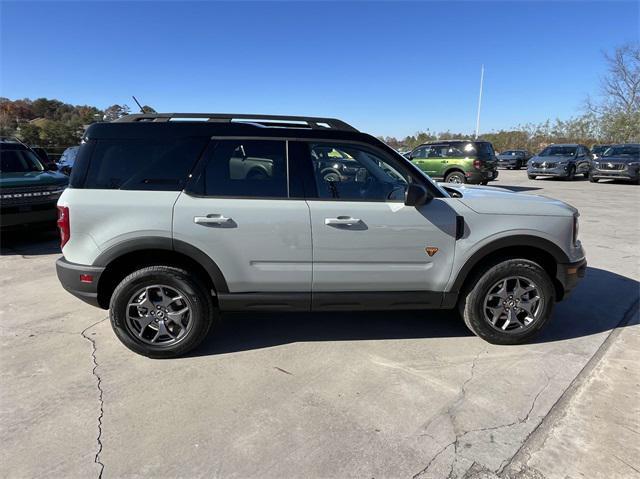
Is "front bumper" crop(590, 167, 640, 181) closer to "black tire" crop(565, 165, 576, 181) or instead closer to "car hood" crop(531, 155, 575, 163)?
"black tire" crop(565, 165, 576, 181)

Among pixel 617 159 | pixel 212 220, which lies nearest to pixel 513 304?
pixel 212 220

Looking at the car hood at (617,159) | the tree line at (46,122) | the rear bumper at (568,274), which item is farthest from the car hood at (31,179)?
the car hood at (617,159)

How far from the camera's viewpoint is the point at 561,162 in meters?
21.5

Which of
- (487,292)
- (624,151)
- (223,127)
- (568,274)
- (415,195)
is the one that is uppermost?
(223,127)

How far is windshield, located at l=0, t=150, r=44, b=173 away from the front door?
727 centimetres

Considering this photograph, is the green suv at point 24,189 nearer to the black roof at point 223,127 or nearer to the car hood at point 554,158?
the black roof at point 223,127

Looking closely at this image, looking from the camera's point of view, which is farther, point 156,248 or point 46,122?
point 46,122

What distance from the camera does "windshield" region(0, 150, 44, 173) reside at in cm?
796

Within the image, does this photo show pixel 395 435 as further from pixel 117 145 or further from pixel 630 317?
pixel 630 317

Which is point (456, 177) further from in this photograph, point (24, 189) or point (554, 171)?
point (24, 189)

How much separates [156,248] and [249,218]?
0.77m

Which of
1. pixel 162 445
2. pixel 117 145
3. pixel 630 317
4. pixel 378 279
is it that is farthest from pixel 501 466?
pixel 117 145

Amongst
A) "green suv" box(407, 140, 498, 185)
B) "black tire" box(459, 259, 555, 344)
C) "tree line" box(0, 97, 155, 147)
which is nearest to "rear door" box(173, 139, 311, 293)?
"black tire" box(459, 259, 555, 344)

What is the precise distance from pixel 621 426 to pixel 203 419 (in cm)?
264
